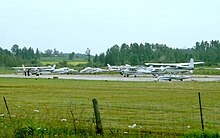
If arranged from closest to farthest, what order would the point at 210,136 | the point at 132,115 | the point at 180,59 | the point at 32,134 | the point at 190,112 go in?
the point at 210,136
the point at 32,134
the point at 132,115
the point at 190,112
the point at 180,59

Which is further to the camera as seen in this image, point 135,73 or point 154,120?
Answer: point 135,73

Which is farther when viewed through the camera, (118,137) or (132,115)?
(132,115)

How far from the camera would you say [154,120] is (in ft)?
63.4

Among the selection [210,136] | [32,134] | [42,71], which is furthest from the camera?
[42,71]

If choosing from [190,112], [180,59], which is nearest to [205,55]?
[180,59]

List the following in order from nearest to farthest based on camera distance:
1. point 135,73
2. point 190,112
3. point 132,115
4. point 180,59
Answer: point 132,115 → point 190,112 → point 135,73 → point 180,59

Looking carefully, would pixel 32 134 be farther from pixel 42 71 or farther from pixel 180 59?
pixel 180 59

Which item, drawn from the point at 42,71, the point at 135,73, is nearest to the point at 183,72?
the point at 135,73

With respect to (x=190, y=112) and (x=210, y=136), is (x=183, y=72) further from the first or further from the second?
(x=210, y=136)

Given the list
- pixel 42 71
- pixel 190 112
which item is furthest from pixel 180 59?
pixel 190 112

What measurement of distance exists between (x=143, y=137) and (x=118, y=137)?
0.73 meters

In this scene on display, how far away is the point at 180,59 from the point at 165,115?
174572mm

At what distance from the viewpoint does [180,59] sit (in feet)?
637

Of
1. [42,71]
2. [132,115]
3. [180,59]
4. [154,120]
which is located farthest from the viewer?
[180,59]
